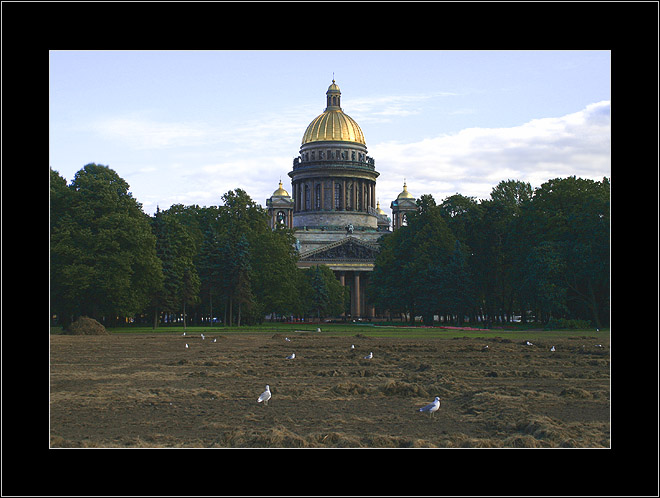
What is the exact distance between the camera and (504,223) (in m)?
76.1

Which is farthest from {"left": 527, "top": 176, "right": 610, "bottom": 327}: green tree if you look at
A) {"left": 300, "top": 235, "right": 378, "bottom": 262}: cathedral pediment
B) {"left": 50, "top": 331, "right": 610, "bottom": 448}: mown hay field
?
{"left": 300, "top": 235, "right": 378, "bottom": 262}: cathedral pediment

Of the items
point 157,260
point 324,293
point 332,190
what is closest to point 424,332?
point 157,260

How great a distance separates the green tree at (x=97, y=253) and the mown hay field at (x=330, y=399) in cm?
1852

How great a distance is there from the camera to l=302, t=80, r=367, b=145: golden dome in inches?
5910

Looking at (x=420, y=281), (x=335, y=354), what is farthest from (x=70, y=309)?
(x=420, y=281)

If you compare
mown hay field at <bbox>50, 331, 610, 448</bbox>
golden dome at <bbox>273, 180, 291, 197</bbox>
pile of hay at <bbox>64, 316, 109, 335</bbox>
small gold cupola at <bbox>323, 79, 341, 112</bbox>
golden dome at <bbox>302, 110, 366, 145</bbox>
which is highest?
small gold cupola at <bbox>323, 79, 341, 112</bbox>

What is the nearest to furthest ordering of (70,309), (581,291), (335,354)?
(335,354), (70,309), (581,291)

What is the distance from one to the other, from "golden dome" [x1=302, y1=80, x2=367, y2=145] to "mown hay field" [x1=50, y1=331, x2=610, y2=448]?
116 metres

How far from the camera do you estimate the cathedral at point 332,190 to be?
5773 inches

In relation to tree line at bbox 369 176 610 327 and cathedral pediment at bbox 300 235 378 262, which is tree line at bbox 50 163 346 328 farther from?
cathedral pediment at bbox 300 235 378 262

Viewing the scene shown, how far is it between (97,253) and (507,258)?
3654 cm
